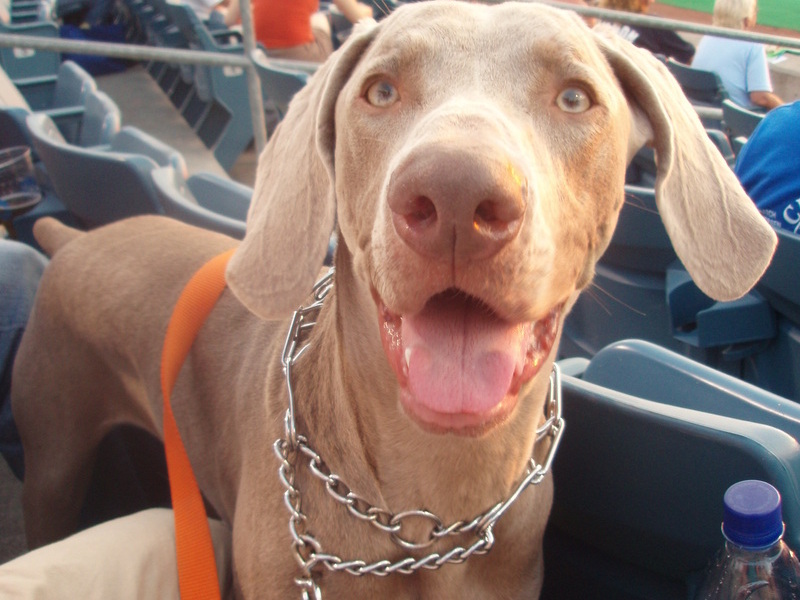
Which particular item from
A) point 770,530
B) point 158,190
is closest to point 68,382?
point 158,190

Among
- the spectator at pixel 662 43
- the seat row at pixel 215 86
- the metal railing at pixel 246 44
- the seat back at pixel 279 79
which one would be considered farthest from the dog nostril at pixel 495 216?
the spectator at pixel 662 43

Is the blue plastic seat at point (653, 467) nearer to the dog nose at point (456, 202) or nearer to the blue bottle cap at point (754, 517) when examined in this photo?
the blue bottle cap at point (754, 517)

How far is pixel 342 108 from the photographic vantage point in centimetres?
143

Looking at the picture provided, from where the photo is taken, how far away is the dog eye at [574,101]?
1.30 meters

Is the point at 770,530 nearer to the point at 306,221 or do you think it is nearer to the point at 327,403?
the point at 327,403

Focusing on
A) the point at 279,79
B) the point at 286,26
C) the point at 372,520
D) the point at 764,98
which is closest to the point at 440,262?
the point at 372,520

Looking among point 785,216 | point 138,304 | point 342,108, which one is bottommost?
point 138,304

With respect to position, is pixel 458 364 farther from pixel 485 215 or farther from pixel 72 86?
pixel 72 86

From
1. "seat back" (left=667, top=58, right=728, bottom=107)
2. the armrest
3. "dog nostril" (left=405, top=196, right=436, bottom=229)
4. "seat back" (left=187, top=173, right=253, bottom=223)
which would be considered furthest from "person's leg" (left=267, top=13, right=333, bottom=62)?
"dog nostril" (left=405, top=196, right=436, bottom=229)

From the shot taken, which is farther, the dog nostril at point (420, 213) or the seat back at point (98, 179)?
the seat back at point (98, 179)

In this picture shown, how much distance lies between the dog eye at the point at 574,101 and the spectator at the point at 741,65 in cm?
524

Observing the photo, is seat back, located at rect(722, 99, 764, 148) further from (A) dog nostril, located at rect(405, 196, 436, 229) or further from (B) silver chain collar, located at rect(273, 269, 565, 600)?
(A) dog nostril, located at rect(405, 196, 436, 229)

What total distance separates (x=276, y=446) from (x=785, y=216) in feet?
5.49

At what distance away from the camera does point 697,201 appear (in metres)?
1.43
